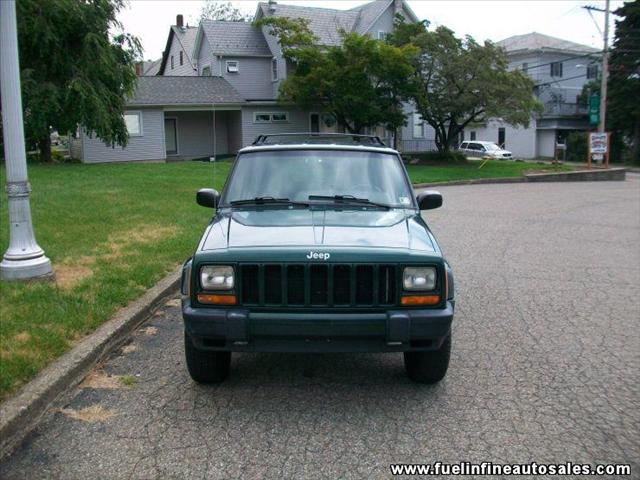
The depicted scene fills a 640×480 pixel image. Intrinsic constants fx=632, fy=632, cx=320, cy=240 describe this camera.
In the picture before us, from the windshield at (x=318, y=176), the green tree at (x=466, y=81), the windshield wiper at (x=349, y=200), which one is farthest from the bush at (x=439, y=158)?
the windshield wiper at (x=349, y=200)

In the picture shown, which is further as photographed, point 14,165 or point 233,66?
point 233,66

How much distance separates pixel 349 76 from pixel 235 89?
8.66 meters

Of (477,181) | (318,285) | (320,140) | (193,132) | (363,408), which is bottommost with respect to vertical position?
(363,408)

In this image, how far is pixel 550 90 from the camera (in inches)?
2067

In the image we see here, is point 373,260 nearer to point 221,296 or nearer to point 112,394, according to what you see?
point 221,296

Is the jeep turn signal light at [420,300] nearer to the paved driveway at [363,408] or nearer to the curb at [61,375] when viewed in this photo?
the paved driveway at [363,408]

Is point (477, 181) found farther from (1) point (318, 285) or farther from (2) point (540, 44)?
(2) point (540, 44)

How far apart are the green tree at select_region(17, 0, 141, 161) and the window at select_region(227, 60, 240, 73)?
12578 mm

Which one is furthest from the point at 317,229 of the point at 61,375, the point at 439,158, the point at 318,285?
the point at 439,158

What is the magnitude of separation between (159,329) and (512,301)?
12.7 ft

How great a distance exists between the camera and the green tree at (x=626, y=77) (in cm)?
4322

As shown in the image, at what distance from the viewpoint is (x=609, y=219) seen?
14648 millimetres

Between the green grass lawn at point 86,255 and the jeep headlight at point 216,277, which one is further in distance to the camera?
the green grass lawn at point 86,255

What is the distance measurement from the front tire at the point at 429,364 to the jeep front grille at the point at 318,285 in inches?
27.0
